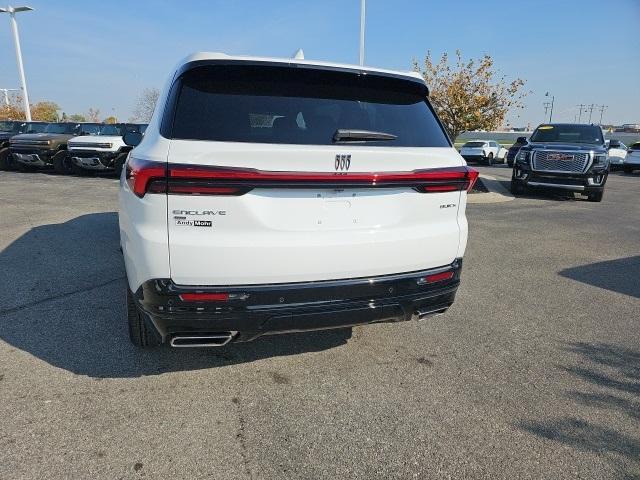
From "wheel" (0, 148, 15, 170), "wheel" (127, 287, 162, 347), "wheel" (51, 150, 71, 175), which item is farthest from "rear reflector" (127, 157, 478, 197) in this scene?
"wheel" (0, 148, 15, 170)

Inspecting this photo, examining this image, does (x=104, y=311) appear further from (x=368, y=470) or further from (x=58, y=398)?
(x=368, y=470)

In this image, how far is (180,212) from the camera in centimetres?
224

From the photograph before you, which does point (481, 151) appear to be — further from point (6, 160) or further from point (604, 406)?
point (604, 406)

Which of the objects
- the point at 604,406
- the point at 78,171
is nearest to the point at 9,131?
the point at 78,171

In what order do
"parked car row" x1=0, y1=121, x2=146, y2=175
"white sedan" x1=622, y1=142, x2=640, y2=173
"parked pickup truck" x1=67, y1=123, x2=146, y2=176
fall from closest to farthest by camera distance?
"parked pickup truck" x1=67, y1=123, x2=146, y2=176
"parked car row" x1=0, y1=121, x2=146, y2=175
"white sedan" x1=622, y1=142, x2=640, y2=173

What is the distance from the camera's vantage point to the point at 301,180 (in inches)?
92.5

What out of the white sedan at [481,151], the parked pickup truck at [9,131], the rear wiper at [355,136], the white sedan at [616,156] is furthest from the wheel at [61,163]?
the white sedan at [616,156]

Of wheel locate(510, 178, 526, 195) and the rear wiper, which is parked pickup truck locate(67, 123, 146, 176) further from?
the rear wiper

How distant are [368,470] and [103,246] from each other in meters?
5.05

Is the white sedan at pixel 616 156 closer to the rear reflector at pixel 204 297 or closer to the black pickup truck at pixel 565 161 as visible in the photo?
the black pickup truck at pixel 565 161

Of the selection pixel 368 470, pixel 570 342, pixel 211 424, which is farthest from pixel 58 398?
pixel 570 342

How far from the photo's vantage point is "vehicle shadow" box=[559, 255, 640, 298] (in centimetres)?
502

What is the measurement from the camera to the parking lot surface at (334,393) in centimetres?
225

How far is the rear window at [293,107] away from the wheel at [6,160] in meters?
17.7
